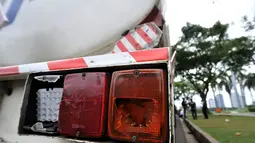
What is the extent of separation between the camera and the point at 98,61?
1106 mm

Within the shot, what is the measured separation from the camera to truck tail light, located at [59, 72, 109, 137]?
3.28 ft

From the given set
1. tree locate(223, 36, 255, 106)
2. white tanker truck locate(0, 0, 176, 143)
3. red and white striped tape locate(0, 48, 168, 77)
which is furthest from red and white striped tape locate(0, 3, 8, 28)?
tree locate(223, 36, 255, 106)

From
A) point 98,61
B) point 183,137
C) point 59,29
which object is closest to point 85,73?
point 98,61

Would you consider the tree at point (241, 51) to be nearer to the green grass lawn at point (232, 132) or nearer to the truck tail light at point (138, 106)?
the green grass lawn at point (232, 132)

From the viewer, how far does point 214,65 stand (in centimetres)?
2194

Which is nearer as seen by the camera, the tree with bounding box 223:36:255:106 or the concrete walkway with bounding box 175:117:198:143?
the concrete walkway with bounding box 175:117:198:143

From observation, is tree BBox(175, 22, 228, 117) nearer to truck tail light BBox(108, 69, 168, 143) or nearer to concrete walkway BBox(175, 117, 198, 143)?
concrete walkway BBox(175, 117, 198, 143)

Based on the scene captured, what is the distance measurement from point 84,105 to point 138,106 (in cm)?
24

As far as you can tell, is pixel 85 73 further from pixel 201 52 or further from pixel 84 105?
pixel 201 52

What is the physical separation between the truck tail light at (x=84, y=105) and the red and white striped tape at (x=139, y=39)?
523 mm

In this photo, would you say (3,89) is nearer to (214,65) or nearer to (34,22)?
(34,22)

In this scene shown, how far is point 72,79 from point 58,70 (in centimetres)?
14

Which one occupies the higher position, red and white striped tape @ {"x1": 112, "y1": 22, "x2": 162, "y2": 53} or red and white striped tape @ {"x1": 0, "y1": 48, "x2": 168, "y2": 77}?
red and white striped tape @ {"x1": 112, "y1": 22, "x2": 162, "y2": 53}

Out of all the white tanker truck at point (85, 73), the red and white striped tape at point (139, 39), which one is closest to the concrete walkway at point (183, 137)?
the red and white striped tape at point (139, 39)
